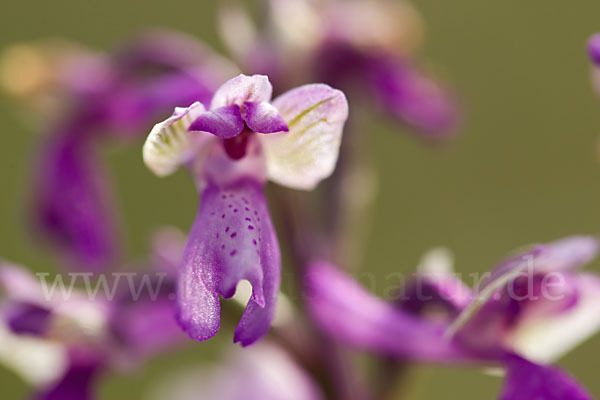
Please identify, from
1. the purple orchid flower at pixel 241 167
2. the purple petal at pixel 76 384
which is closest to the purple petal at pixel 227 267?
the purple orchid flower at pixel 241 167

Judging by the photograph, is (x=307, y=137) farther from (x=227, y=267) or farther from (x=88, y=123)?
Result: (x=88, y=123)

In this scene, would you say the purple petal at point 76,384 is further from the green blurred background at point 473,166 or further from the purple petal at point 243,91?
the green blurred background at point 473,166

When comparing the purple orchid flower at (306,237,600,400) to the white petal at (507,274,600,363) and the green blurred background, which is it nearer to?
the white petal at (507,274,600,363)

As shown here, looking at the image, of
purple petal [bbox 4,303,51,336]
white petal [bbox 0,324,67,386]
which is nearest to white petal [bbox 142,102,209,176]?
purple petal [bbox 4,303,51,336]

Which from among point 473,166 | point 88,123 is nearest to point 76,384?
point 88,123

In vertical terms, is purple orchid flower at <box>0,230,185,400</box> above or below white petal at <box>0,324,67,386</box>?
above

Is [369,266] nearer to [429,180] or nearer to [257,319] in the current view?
[429,180]
